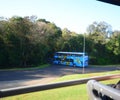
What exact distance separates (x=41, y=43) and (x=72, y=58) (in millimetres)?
5469

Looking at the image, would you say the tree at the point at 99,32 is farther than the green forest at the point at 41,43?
Yes

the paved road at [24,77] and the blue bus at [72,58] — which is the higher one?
the blue bus at [72,58]

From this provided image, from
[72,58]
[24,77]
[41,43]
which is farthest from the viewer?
[72,58]

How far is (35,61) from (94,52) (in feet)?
39.6

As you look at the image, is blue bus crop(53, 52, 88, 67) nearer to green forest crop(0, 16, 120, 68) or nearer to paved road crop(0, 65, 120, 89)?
green forest crop(0, 16, 120, 68)

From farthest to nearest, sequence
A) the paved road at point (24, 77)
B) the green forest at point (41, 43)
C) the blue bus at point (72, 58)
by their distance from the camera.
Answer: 1. the blue bus at point (72, 58)
2. the green forest at point (41, 43)
3. the paved road at point (24, 77)

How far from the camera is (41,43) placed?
93.1ft

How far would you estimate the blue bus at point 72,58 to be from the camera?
29828 mm

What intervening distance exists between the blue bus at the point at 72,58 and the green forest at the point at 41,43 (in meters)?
2.17

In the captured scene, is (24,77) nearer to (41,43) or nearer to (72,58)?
(41,43)

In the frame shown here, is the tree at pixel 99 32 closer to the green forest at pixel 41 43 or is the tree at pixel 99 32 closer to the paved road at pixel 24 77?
the green forest at pixel 41 43

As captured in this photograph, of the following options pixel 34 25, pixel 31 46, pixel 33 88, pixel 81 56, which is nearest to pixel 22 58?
pixel 31 46

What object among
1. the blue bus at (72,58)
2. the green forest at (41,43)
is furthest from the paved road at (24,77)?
the blue bus at (72,58)

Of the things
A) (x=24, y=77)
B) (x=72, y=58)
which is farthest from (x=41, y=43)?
(x=24, y=77)
